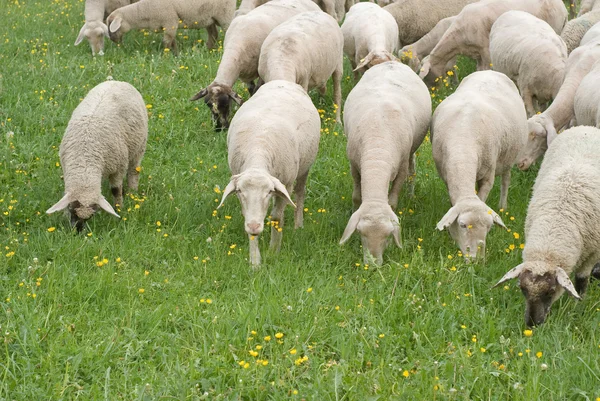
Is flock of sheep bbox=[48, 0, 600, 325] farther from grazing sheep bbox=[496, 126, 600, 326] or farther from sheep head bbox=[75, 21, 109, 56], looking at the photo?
sheep head bbox=[75, 21, 109, 56]

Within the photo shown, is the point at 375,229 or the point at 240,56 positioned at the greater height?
the point at 375,229

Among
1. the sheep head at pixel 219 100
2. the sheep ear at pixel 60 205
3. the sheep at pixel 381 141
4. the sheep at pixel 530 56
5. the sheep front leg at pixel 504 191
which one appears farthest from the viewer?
the sheep at pixel 530 56

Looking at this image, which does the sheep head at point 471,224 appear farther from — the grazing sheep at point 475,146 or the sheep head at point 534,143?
the sheep head at point 534,143

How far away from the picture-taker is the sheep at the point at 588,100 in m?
9.03

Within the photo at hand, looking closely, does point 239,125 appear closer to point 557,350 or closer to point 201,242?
point 201,242

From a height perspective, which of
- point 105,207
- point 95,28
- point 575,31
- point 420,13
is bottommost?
point 420,13

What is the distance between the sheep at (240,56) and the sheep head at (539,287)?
5.05m

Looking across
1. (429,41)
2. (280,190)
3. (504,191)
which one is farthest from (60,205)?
(429,41)

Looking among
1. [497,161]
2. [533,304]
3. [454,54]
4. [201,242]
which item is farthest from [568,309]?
[454,54]

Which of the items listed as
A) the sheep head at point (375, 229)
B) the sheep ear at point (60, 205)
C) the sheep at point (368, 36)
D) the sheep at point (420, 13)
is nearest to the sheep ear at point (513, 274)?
the sheep head at point (375, 229)

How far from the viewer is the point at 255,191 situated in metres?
7.14

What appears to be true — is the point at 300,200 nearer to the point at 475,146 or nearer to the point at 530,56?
the point at 475,146

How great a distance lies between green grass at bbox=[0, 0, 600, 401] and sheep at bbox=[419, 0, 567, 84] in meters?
3.71

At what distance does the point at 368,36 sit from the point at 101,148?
5.18 m
